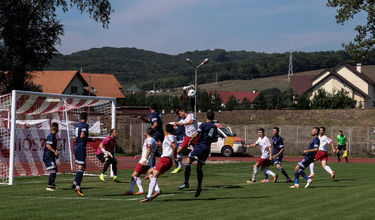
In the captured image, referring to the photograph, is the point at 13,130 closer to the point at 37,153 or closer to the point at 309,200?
the point at 37,153

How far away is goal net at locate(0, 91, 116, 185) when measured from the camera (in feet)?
66.5

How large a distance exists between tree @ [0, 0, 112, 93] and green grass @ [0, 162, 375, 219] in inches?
721

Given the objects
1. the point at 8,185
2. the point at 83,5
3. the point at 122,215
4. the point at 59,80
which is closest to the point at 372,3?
the point at 83,5

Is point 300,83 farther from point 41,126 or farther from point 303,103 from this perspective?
point 41,126

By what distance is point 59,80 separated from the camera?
96625 mm

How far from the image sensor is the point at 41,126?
2183 centimetres

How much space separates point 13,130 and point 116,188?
3.94 m

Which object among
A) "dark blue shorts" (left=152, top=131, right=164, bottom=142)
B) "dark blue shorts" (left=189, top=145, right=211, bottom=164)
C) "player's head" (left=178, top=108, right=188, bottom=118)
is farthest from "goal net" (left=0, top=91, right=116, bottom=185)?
"dark blue shorts" (left=189, top=145, right=211, bottom=164)

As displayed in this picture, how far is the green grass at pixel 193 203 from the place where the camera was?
10.4 m

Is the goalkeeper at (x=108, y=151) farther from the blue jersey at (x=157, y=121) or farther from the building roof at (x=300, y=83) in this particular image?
the building roof at (x=300, y=83)

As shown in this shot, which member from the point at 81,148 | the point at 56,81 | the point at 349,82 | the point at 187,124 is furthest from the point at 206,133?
the point at 56,81

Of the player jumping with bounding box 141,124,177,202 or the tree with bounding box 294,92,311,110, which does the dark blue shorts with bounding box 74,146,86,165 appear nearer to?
the player jumping with bounding box 141,124,177,202

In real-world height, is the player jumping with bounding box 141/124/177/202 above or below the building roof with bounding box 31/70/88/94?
below

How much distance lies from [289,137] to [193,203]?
37.4 m
